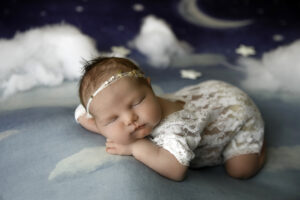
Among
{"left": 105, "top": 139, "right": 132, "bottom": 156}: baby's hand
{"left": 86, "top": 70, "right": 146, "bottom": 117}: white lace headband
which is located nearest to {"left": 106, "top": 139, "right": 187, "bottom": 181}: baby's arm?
{"left": 105, "top": 139, "right": 132, "bottom": 156}: baby's hand

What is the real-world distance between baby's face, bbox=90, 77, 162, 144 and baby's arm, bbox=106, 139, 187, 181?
3cm

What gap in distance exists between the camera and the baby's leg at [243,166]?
1.25 m

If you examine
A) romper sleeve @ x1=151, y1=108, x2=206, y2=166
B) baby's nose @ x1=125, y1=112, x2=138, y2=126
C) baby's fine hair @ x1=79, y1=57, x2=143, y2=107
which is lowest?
romper sleeve @ x1=151, y1=108, x2=206, y2=166

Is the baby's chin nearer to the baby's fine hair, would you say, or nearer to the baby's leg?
the baby's fine hair

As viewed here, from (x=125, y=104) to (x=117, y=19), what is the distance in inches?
48.5

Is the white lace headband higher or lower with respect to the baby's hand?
higher

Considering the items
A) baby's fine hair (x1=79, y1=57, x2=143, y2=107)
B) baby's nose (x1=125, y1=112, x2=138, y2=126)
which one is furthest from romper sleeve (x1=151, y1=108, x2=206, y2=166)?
baby's fine hair (x1=79, y1=57, x2=143, y2=107)

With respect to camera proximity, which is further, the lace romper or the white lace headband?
the lace romper

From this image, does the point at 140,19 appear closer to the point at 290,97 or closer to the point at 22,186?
the point at 290,97

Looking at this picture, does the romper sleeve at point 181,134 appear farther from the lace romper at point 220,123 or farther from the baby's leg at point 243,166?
the baby's leg at point 243,166

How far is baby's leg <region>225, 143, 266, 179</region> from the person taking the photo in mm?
1245

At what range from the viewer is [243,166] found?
4.09 feet

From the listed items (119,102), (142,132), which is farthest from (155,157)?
(119,102)

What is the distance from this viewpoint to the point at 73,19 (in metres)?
2.09
